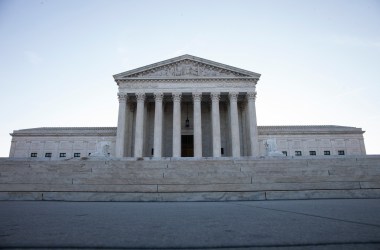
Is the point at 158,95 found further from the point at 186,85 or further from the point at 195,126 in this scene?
the point at 195,126

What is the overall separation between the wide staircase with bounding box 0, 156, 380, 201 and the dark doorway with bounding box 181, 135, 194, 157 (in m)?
24.5

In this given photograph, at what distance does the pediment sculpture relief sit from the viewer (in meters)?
37.0

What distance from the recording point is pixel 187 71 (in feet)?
122

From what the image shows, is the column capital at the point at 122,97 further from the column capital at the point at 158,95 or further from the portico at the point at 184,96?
the column capital at the point at 158,95

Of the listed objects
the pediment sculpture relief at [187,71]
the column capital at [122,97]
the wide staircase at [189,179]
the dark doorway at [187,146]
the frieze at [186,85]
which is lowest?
the wide staircase at [189,179]

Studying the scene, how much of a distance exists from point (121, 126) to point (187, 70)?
1292 centimetres

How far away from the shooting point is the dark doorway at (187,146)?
40.8 meters

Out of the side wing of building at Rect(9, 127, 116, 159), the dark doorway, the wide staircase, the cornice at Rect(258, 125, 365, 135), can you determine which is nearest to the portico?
the dark doorway

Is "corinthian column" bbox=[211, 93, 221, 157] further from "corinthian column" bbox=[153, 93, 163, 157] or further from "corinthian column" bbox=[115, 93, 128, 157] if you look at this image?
"corinthian column" bbox=[115, 93, 128, 157]

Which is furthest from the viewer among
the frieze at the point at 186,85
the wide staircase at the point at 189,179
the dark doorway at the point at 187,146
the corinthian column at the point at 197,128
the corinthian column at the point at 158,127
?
the dark doorway at the point at 187,146

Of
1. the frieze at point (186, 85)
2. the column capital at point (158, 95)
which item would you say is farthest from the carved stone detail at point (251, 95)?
the column capital at point (158, 95)

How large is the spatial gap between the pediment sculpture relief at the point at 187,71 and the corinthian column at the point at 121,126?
4.11m

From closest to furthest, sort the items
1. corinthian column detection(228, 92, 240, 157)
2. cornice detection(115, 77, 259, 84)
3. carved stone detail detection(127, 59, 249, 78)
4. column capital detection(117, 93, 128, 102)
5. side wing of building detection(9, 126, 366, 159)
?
1. corinthian column detection(228, 92, 240, 157)
2. column capital detection(117, 93, 128, 102)
3. cornice detection(115, 77, 259, 84)
4. carved stone detail detection(127, 59, 249, 78)
5. side wing of building detection(9, 126, 366, 159)

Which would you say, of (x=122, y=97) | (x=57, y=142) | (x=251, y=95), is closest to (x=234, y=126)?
(x=251, y=95)
